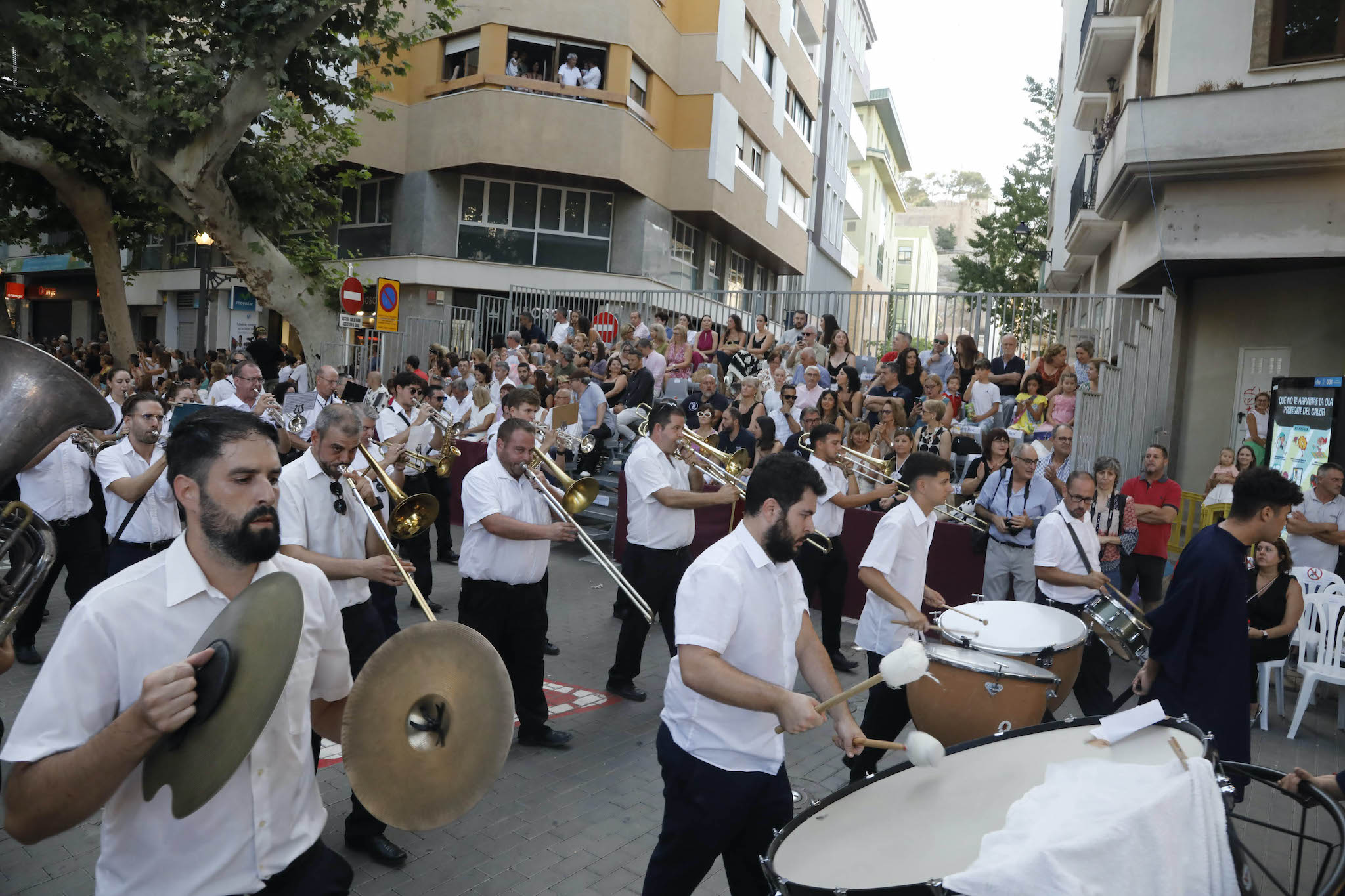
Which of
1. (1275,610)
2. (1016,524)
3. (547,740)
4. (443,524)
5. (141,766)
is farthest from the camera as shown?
(443,524)

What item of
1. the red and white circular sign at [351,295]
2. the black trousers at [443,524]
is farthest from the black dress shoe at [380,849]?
the red and white circular sign at [351,295]

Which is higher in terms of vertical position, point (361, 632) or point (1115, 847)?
point (1115, 847)

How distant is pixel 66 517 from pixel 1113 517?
344 inches

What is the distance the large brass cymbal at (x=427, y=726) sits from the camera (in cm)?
271

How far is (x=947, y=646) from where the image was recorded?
4.92 metres

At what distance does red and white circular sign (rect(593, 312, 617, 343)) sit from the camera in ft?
61.0

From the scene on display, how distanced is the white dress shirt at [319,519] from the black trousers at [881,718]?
2.80 m

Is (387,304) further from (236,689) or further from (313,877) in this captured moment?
(236,689)

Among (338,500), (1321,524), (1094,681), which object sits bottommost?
(1094,681)

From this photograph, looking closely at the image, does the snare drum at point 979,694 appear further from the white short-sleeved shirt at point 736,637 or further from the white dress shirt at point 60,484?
the white dress shirt at point 60,484

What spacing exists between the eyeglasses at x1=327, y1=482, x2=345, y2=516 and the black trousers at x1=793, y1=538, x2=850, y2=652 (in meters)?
4.35

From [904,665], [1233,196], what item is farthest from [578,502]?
[1233,196]

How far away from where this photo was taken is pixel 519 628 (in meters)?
5.80

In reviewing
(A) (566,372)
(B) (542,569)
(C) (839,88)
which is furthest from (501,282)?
(C) (839,88)
